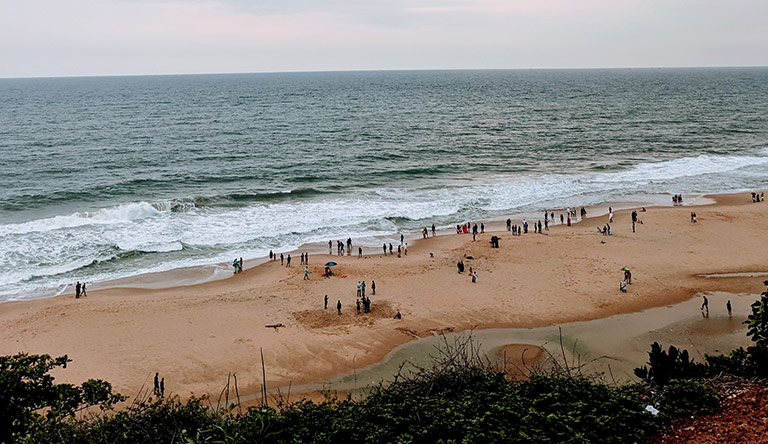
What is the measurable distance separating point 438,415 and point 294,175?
4419 centimetres

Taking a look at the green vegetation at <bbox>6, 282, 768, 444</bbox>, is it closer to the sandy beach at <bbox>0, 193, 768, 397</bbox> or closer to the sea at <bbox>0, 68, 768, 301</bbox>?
the sandy beach at <bbox>0, 193, 768, 397</bbox>

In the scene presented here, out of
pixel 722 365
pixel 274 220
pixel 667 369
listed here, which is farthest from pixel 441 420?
pixel 274 220

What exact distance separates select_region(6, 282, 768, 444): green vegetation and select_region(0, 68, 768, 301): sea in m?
20.1

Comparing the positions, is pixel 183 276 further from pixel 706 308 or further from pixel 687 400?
pixel 706 308

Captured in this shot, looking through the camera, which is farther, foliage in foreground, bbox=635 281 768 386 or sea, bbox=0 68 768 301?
sea, bbox=0 68 768 301

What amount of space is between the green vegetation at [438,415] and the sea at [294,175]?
2012 centimetres

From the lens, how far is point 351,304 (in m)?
25.3

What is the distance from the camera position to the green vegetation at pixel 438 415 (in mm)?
A: 9633

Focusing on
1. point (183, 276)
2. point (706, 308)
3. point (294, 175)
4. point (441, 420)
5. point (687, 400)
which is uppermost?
point (294, 175)

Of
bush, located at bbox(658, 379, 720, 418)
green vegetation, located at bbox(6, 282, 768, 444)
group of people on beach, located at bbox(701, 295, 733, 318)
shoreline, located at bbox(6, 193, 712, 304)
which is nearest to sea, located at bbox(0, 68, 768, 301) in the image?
shoreline, located at bbox(6, 193, 712, 304)

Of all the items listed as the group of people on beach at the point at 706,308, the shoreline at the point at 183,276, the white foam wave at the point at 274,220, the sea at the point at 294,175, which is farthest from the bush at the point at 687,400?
the white foam wave at the point at 274,220

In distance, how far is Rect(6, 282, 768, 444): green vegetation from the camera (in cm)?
963

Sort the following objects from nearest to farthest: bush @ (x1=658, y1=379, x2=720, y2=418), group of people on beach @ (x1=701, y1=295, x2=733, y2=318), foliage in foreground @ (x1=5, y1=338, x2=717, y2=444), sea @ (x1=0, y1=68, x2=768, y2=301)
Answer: foliage in foreground @ (x1=5, y1=338, x2=717, y2=444) → bush @ (x1=658, y1=379, x2=720, y2=418) → group of people on beach @ (x1=701, y1=295, x2=733, y2=318) → sea @ (x1=0, y1=68, x2=768, y2=301)

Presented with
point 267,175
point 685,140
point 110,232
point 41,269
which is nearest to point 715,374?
point 41,269
